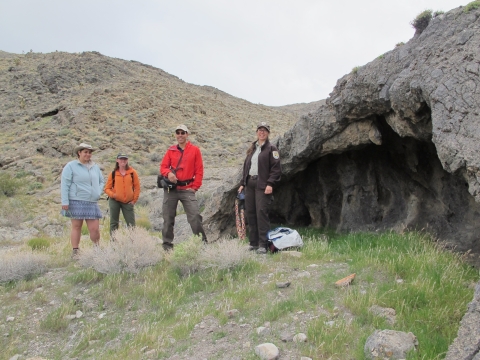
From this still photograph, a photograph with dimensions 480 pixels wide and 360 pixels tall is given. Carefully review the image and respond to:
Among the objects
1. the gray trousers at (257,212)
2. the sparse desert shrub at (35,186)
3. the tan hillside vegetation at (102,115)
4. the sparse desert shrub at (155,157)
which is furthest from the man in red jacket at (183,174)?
the sparse desert shrub at (155,157)

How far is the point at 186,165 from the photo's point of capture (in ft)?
22.7

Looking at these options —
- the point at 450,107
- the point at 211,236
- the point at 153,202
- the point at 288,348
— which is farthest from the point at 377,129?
the point at 153,202

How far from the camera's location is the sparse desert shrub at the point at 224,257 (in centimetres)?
569

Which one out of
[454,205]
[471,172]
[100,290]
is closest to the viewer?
[471,172]

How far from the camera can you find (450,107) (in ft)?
15.6

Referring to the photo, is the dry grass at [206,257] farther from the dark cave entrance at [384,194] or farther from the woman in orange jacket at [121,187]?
the dark cave entrance at [384,194]

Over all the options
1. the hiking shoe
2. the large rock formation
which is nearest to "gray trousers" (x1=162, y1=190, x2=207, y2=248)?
the hiking shoe

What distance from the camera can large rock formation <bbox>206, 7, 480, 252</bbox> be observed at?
477 cm

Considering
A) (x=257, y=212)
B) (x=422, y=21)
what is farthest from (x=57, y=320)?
(x=422, y=21)

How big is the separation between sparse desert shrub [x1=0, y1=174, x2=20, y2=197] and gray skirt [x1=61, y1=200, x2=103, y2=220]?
12.3 meters

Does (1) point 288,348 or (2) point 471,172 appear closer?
(1) point 288,348

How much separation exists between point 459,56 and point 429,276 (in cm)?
279


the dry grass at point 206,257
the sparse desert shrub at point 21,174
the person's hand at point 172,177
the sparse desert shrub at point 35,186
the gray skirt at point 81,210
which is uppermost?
the person's hand at point 172,177

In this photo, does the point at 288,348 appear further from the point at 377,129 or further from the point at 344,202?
the point at 344,202
